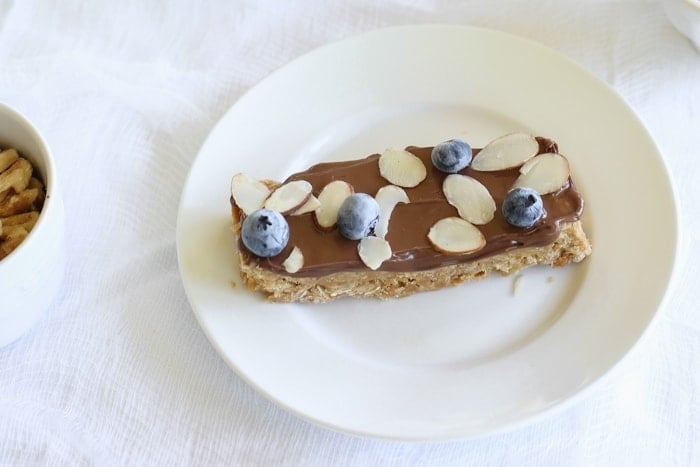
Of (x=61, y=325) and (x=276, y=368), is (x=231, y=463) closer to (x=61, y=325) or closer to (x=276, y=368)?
(x=276, y=368)

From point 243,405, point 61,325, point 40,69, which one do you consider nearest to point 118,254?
point 61,325

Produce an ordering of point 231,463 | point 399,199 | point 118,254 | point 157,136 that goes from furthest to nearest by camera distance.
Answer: point 157,136 < point 118,254 < point 399,199 < point 231,463

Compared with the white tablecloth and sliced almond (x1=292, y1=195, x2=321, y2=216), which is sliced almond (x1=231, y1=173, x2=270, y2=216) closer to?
sliced almond (x1=292, y1=195, x2=321, y2=216)

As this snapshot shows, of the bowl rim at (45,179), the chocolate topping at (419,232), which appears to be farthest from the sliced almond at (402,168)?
the bowl rim at (45,179)

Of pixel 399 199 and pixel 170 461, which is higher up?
pixel 399 199

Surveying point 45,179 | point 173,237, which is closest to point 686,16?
point 173,237

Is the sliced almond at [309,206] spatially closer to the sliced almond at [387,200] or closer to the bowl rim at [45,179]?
the sliced almond at [387,200]

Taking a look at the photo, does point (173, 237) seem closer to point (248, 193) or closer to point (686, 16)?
point (248, 193)
